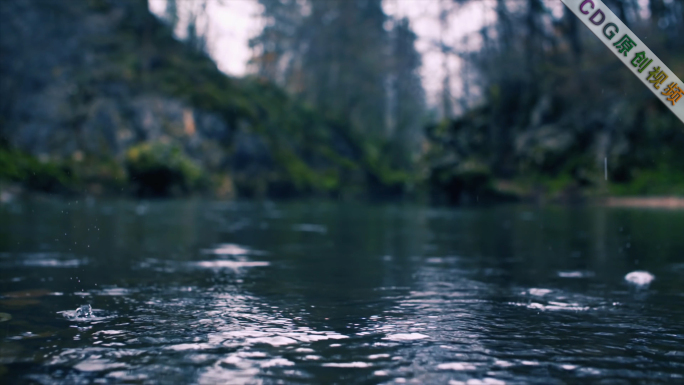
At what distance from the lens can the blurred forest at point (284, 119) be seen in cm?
3541

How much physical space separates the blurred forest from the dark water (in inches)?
855

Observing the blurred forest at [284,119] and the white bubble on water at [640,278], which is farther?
the blurred forest at [284,119]

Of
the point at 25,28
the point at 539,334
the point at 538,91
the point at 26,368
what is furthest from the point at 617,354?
the point at 538,91

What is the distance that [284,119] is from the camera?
55156mm

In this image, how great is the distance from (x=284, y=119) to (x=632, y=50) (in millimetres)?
52366

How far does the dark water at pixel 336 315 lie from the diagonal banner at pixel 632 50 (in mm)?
1534

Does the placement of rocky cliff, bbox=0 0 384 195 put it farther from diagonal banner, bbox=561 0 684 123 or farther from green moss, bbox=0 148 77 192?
diagonal banner, bbox=561 0 684 123

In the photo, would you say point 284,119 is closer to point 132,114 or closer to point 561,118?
point 132,114

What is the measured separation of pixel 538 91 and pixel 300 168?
1791cm

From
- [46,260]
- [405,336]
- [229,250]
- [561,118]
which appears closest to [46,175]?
[229,250]

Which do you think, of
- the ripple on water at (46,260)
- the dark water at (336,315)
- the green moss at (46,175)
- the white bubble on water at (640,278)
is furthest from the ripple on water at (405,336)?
the green moss at (46,175)

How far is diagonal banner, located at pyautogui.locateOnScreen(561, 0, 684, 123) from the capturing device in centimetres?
347

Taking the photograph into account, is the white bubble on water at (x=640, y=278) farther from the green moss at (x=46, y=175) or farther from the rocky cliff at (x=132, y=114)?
the rocky cliff at (x=132, y=114)

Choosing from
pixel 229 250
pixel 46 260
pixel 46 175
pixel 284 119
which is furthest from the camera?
pixel 284 119
